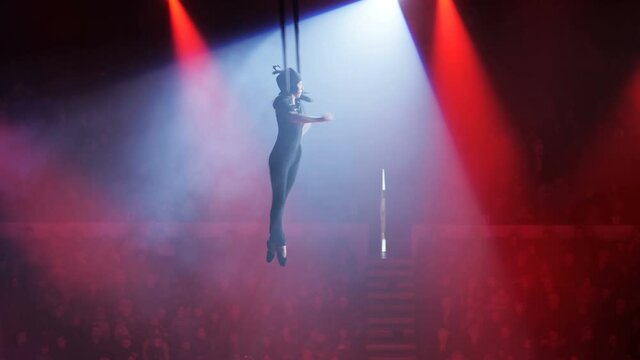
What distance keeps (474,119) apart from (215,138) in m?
4.19

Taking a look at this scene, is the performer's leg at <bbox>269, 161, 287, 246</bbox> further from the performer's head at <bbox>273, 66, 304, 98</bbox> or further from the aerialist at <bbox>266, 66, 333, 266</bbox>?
the performer's head at <bbox>273, 66, 304, 98</bbox>

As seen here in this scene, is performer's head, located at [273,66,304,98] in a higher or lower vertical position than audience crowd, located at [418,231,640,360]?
higher

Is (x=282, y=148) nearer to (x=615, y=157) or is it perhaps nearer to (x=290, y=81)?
(x=290, y=81)

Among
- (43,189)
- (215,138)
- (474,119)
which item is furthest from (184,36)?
(474,119)

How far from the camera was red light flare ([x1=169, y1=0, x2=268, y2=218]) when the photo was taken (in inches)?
409

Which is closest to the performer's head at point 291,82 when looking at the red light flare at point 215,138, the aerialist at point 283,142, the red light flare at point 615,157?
the aerialist at point 283,142

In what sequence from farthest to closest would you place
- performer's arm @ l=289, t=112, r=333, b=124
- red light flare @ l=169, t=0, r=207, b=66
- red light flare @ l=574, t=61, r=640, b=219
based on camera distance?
red light flare @ l=169, t=0, r=207, b=66 < red light flare @ l=574, t=61, r=640, b=219 < performer's arm @ l=289, t=112, r=333, b=124

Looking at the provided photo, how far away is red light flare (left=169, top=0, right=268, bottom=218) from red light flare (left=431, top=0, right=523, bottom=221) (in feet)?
10.5

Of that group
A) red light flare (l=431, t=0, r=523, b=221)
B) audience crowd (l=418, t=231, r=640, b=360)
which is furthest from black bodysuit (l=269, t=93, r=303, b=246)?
red light flare (l=431, t=0, r=523, b=221)

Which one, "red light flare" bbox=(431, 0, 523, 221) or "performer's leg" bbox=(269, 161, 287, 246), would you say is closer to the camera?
"performer's leg" bbox=(269, 161, 287, 246)

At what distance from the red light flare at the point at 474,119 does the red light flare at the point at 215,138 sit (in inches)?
126

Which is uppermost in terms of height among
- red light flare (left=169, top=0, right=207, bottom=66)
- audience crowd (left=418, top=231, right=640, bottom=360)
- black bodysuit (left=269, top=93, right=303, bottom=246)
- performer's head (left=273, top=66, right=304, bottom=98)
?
red light flare (left=169, top=0, right=207, bottom=66)

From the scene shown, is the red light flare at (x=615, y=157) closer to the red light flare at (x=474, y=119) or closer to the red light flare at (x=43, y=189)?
the red light flare at (x=474, y=119)

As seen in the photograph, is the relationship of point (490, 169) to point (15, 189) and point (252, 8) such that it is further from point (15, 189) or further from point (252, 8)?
point (15, 189)
